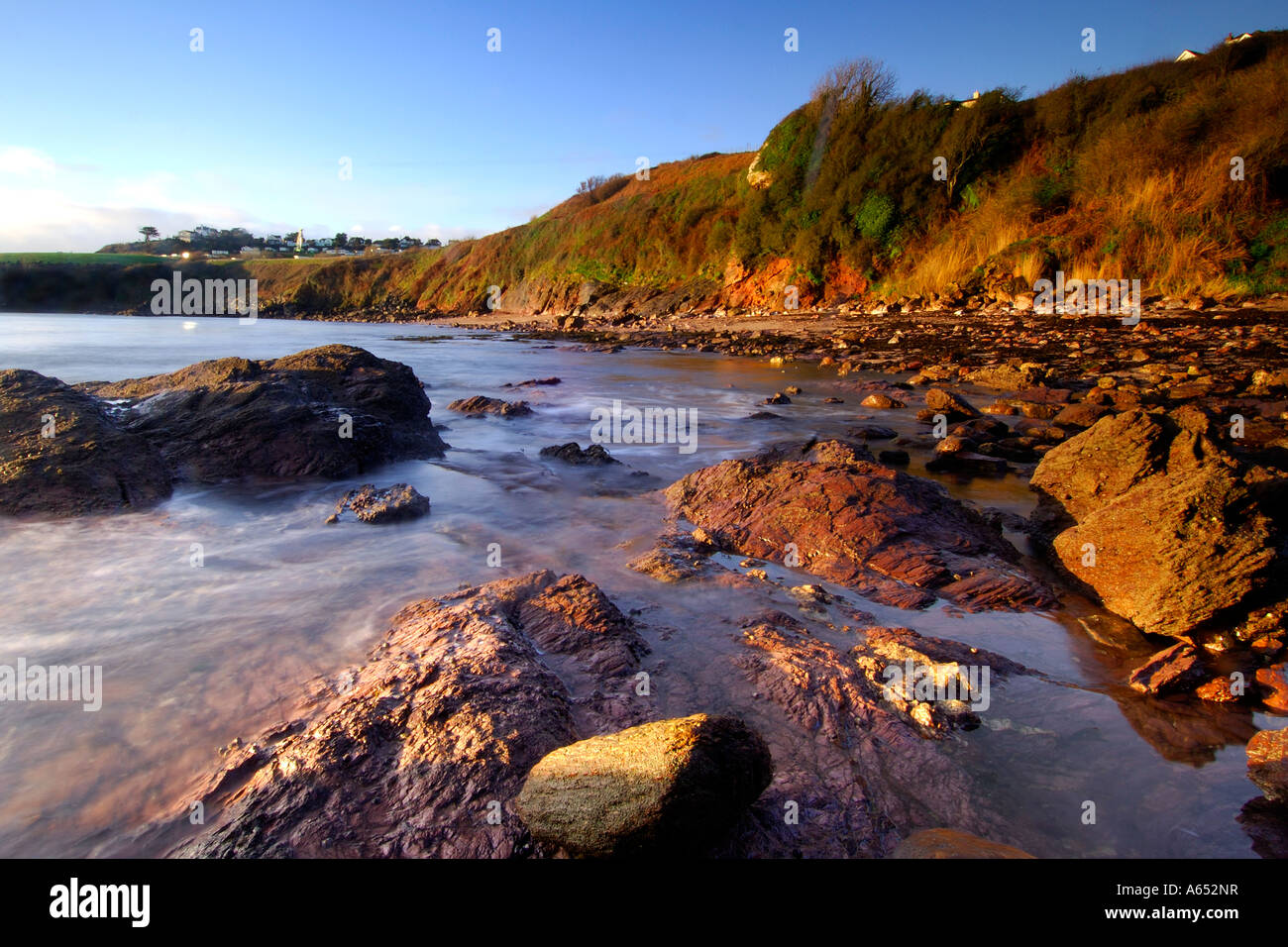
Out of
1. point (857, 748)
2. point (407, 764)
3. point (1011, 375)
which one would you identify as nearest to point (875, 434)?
point (1011, 375)

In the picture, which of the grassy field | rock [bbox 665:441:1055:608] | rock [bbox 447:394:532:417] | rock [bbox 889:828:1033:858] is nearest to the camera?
rock [bbox 889:828:1033:858]

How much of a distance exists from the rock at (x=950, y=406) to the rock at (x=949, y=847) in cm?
707

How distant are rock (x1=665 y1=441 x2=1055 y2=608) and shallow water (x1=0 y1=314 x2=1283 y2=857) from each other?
8.6 inches

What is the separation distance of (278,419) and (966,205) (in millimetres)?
27093

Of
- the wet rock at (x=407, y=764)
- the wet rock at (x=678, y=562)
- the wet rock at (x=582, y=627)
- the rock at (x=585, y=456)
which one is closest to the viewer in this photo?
the wet rock at (x=407, y=764)

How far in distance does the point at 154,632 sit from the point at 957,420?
8167 millimetres

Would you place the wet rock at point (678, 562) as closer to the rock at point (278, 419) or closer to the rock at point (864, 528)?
the rock at point (864, 528)

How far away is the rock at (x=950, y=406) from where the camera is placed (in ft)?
26.3

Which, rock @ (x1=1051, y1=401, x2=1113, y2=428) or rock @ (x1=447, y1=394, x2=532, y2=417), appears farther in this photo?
rock @ (x1=447, y1=394, x2=532, y2=417)

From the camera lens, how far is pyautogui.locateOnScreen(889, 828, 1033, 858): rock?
170 centimetres

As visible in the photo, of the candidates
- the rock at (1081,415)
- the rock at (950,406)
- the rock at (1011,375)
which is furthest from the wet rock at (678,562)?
the rock at (1011,375)

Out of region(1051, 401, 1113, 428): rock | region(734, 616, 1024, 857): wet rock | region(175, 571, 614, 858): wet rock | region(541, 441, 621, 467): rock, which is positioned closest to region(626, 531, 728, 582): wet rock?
region(734, 616, 1024, 857): wet rock

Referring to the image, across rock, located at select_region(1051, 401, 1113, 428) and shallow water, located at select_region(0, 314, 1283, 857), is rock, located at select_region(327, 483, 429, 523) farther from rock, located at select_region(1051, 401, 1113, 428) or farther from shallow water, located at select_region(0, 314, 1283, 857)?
rock, located at select_region(1051, 401, 1113, 428)

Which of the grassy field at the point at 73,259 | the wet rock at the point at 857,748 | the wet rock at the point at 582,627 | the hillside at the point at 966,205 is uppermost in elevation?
the grassy field at the point at 73,259
